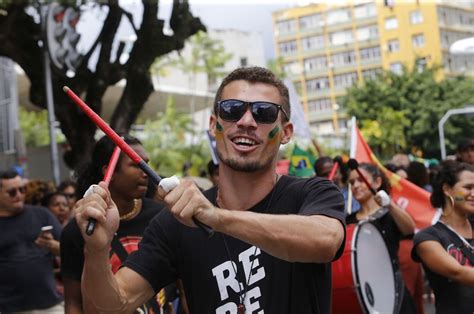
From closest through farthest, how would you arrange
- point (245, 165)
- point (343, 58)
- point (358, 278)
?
1. point (245, 165)
2. point (358, 278)
3. point (343, 58)

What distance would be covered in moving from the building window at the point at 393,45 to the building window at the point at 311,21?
379 inches

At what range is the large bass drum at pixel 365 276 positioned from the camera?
5.42 m

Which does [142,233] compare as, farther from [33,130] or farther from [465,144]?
[33,130]

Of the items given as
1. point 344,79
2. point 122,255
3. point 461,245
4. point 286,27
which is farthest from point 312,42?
point 122,255

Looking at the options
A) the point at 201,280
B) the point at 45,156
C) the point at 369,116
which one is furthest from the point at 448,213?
the point at 369,116

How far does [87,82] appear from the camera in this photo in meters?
14.1

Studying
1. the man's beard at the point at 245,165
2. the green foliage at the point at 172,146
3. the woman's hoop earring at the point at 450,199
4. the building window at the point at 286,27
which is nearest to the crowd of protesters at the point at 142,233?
the woman's hoop earring at the point at 450,199

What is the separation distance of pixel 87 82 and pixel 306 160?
4.92 m

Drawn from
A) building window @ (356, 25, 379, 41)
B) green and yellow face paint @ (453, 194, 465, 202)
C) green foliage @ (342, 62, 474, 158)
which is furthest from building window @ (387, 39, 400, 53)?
green and yellow face paint @ (453, 194, 465, 202)

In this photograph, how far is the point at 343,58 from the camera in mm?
89062

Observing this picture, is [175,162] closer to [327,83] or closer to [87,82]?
[87,82]

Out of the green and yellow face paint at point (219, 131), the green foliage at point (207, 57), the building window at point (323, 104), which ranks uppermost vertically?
the building window at point (323, 104)

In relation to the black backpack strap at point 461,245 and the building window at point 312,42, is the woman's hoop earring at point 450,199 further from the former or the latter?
the building window at point 312,42

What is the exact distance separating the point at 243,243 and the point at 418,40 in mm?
81745
